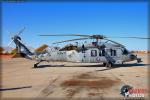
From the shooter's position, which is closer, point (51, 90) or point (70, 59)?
point (51, 90)

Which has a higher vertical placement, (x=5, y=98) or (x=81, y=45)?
(x=81, y=45)

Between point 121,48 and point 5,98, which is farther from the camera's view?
point 121,48

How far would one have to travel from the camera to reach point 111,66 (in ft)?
92.7

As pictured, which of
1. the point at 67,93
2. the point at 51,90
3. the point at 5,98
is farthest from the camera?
the point at 51,90

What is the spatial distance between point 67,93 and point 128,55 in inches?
697

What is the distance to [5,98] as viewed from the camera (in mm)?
11719

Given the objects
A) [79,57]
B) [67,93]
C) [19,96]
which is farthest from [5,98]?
[79,57]

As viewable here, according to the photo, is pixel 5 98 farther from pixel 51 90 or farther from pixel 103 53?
pixel 103 53

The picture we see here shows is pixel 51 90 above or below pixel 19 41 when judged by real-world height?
below

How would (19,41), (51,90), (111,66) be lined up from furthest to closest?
(19,41) < (111,66) < (51,90)

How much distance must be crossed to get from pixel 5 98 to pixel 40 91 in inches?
86.2

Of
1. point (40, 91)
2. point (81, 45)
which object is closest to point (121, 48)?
point (81, 45)

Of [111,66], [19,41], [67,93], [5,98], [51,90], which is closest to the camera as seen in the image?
[5,98]

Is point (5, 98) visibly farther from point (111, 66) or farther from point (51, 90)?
point (111, 66)
